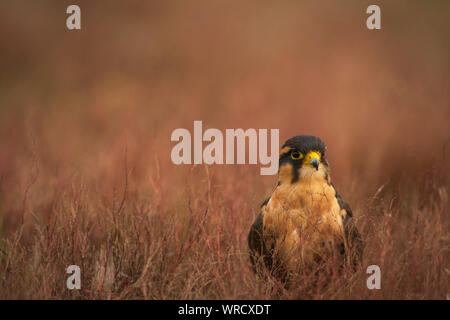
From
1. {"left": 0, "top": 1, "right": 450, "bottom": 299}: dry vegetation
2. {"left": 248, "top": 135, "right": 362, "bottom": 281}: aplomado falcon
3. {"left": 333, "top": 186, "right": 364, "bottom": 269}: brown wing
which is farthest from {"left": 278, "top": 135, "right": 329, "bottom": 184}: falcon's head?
{"left": 0, "top": 1, "right": 450, "bottom": 299}: dry vegetation

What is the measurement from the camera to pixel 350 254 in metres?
2.97

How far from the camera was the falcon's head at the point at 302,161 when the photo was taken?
120 inches

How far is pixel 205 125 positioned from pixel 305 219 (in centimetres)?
406

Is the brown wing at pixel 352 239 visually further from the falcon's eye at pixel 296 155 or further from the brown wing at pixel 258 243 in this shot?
the brown wing at pixel 258 243

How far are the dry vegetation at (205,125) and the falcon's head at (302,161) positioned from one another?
0.37 metres

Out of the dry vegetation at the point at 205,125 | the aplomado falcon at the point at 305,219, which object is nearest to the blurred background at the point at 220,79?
the dry vegetation at the point at 205,125

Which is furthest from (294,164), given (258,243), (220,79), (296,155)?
(220,79)

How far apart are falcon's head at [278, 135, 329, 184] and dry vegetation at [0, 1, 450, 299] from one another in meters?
0.37

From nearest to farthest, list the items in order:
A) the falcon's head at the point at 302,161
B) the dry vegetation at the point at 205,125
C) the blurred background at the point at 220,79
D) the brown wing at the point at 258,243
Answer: the dry vegetation at the point at 205,125
the falcon's head at the point at 302,161
the brown wing at the point at 258,243
the blurred background at the point at 220,79

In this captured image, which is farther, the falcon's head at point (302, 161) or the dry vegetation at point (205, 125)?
the falcon's head at point (302, 161)
